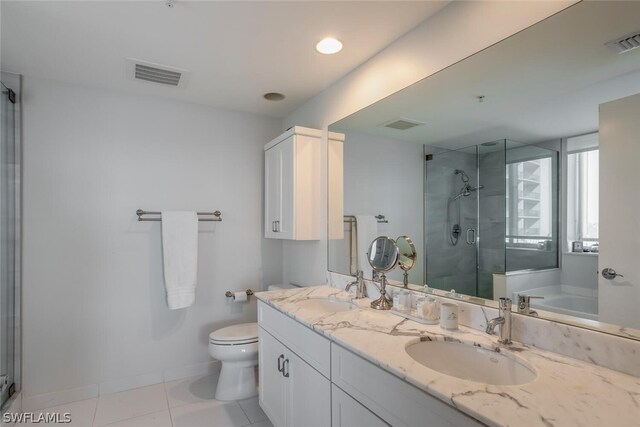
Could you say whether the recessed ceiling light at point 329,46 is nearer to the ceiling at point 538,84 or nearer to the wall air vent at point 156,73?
the ceiling at point 538,84

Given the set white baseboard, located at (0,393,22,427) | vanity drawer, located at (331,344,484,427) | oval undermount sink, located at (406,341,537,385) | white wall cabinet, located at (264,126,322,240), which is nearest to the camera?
vanity drawer, located at (331,344,484,427)

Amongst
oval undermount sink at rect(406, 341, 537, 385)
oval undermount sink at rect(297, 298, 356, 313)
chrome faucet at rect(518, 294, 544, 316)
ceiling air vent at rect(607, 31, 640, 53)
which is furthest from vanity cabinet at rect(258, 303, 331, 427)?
ceiling air vent at rect(607, 31, 640, 53)

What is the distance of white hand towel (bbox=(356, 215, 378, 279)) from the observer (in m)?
2.11

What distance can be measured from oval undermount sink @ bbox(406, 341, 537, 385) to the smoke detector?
1.16m

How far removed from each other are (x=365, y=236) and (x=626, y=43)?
148 cm

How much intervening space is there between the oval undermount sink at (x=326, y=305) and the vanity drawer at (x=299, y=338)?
0.64ft

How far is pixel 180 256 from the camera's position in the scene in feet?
8.77

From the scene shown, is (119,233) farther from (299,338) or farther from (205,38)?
(299,338)

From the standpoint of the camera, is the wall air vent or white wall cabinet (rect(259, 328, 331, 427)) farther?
the wall air vent

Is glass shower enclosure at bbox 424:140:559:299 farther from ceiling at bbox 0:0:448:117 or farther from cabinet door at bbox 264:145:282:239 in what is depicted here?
cabinet door at bbox 264:145:282:239

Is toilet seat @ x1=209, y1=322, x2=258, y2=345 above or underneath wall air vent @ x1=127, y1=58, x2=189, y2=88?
underneath

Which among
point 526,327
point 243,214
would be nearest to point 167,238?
point 243,214

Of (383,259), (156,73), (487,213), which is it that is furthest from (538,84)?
(156,73)

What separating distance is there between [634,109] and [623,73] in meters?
0.13
